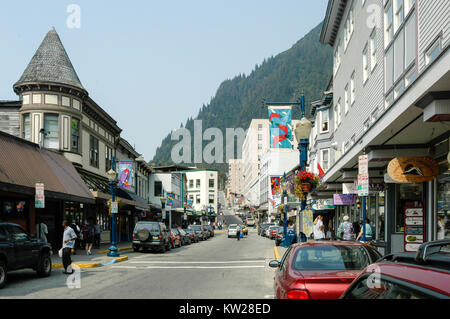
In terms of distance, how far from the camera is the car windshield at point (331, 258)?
6742mm

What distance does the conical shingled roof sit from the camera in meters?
28.1

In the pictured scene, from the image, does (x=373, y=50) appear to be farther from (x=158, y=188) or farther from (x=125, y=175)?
(x=158, y=188)

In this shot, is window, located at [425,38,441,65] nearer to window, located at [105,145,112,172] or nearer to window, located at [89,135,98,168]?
window, located at [89,135,98,168]

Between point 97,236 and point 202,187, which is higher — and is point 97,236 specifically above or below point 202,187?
below

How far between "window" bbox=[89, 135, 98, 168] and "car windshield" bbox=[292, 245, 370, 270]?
2801 centimetres

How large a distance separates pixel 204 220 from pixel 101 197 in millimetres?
77790

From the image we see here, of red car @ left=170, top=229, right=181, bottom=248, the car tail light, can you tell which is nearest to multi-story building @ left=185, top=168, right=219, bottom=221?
red car @ left=170, top=229, right=181, bottom=248

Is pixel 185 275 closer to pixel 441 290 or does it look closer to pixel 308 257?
pixel 308 257

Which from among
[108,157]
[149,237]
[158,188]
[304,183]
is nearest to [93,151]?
[108,157]

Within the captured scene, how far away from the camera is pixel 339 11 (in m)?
27.7

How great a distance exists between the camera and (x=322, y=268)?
21.9 ft

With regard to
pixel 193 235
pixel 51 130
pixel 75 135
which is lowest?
pixel 193 235

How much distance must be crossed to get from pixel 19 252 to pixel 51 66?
1785 centimetres

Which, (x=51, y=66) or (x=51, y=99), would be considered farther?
(x=51, y=66)
